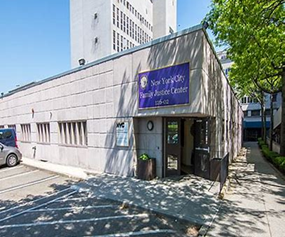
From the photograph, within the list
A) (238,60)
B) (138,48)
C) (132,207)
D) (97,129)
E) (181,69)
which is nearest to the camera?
(132,207)

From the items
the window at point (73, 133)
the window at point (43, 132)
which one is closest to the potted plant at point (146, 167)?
the window at point (73, 133)

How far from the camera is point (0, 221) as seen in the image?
4.39m

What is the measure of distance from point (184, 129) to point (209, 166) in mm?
2262

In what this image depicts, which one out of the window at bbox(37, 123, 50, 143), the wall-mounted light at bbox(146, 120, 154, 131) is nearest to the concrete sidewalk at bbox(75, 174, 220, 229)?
the wall-mounted light at bbox(146, 120, 154, 131)

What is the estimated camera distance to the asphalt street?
3771mm

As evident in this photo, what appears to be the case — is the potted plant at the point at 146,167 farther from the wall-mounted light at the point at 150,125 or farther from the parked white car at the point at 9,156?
the parked white car at the point at 9,156

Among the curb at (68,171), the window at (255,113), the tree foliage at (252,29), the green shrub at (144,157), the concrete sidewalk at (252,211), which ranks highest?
the tree foliage at (252,29)

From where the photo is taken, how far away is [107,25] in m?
31.4

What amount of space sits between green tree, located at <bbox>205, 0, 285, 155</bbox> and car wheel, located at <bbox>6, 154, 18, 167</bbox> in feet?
41.7

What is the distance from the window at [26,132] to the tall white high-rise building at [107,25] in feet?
70.6

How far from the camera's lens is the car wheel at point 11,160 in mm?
10281

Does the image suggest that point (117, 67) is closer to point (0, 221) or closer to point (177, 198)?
point (177, 198)

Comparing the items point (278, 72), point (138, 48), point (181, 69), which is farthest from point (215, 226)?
point (278, 72)

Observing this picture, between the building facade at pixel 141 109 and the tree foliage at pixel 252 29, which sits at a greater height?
the tree foliage at pixel 252 29
